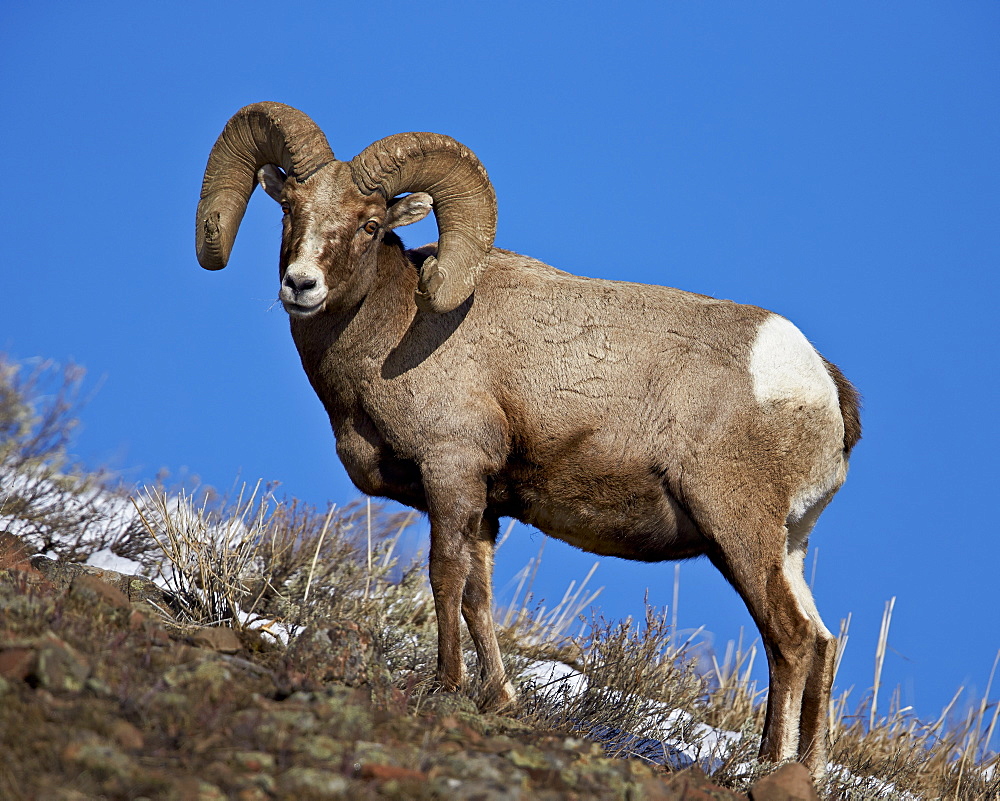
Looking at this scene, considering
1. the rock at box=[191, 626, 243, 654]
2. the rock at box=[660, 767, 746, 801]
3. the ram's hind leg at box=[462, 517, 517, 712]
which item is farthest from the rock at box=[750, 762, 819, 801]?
the rock at box=[191, 626, 243, 654]

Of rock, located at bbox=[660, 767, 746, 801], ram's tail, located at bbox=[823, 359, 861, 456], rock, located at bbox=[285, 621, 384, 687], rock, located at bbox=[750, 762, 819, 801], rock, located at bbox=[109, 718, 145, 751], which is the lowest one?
rock, located at bbox=[109, 718, 145, 751]

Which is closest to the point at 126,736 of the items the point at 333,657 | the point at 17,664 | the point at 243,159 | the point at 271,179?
the point at 17,664

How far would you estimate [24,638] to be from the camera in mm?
4227

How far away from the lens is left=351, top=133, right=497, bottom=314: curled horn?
20.7 ft

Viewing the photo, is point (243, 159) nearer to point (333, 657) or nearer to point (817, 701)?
point (333, 657)

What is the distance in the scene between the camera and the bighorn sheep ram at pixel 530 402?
6191 millimetres

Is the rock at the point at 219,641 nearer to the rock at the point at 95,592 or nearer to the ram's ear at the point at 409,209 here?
the rock at the point at 95,592

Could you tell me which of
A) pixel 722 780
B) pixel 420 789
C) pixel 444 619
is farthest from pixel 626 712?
pixel 420 789

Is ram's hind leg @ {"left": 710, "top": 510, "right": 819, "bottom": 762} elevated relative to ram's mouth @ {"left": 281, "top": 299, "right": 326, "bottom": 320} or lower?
lower

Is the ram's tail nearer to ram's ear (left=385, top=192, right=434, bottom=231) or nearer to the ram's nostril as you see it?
ram's ear (left=385, top=192, right=434, bottom=231)

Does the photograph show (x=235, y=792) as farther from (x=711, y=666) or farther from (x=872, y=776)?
(x=711, y=666)

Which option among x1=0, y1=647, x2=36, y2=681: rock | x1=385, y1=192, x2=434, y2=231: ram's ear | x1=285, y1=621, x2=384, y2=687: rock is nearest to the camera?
x1=0, y1=647, x2=36, y2=681: rock

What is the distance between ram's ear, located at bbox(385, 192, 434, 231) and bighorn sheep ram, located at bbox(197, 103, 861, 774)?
0.6 inches

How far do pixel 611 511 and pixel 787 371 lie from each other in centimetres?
141
